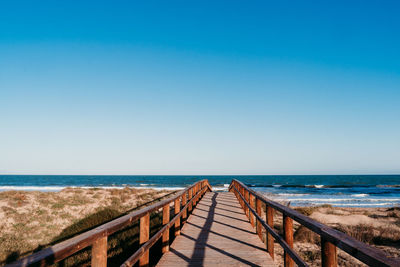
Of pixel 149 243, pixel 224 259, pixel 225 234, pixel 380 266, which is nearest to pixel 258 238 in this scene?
pixel 225 234

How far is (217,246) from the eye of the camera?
525 centimetres

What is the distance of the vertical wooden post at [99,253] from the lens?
2242mm

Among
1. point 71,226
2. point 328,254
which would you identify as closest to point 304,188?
point 71,226

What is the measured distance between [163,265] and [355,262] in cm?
496

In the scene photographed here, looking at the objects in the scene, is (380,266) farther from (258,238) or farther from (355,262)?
(355,262)

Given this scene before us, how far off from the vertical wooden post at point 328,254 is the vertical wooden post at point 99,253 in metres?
2.01

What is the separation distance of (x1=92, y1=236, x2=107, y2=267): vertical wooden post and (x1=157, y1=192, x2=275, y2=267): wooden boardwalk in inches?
84.3

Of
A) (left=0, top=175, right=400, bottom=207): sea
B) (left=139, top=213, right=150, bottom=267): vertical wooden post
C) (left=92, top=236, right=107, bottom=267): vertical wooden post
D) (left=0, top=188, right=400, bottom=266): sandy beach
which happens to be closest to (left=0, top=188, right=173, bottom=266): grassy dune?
(left=0, top=188, right=400, bottom=266): sandy beach

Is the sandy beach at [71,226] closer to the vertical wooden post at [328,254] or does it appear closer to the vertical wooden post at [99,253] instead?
the vertical wooden post at [328,254]

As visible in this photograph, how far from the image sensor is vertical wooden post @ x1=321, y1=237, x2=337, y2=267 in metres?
2.26

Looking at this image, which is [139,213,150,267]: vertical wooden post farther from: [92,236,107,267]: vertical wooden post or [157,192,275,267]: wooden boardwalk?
[92,236,107,267]: vertical wooden post

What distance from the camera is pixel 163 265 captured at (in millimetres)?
4137

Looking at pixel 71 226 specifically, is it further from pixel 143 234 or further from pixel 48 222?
pixel 143 234

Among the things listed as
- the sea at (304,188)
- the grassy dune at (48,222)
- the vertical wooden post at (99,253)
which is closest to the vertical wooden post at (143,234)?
the vertical wooden post at (99,253)
